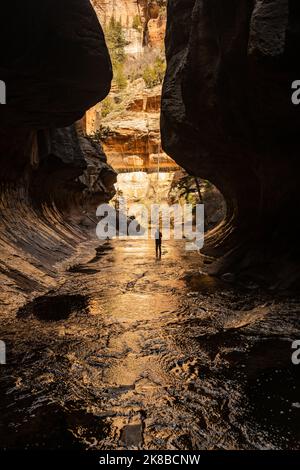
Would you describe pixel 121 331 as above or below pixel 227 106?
below

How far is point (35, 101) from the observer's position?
10.4 meters

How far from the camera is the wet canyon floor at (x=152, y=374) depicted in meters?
3.28

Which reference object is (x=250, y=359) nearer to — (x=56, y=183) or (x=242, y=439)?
(x=242, y=439)

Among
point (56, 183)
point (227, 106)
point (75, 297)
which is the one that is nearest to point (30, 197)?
point (56, 183)

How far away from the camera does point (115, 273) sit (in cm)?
1327

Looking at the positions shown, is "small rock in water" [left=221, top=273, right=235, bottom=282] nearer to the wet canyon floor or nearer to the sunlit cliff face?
the wet canyon floor

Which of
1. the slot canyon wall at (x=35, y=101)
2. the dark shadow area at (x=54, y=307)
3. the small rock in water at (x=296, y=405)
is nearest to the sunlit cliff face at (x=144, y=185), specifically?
the slot canyon wall at (x=35, y=101)

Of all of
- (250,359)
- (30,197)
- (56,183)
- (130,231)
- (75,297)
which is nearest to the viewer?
(250,359)

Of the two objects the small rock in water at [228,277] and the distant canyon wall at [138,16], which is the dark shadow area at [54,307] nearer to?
the small rock in water at [228,277]

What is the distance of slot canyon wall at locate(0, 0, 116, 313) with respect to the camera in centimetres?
809

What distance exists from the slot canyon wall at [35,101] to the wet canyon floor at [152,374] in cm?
237

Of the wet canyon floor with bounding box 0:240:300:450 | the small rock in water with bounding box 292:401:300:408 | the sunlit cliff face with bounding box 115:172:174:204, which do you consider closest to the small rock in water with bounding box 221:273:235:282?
the wet canyon floor with bounding box 0:240:300:450

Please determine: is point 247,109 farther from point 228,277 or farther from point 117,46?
point 117,46
